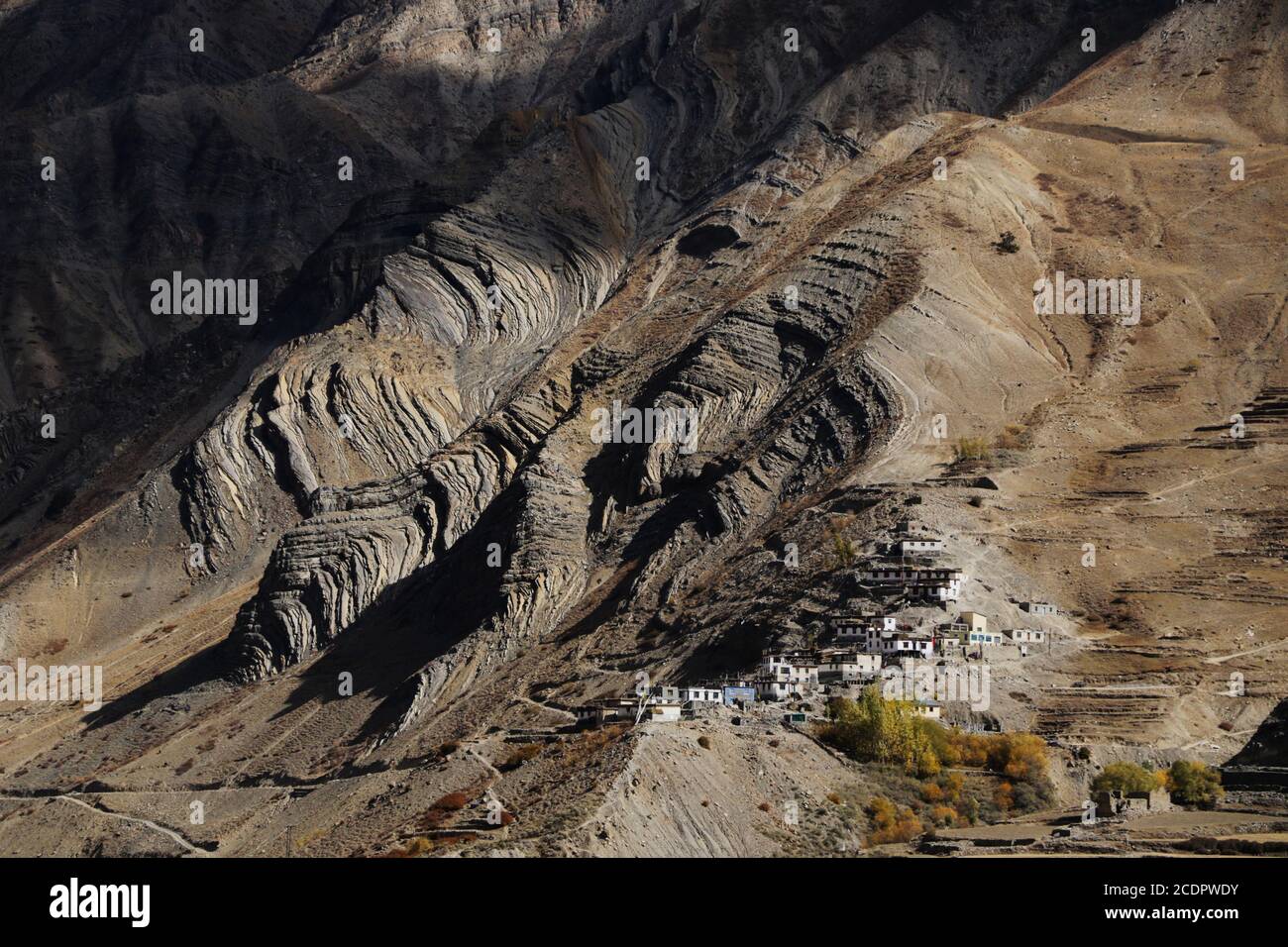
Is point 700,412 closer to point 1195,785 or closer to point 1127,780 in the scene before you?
point 1127,780

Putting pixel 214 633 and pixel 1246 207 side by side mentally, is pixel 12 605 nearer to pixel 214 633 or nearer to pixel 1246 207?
pixel 214 633

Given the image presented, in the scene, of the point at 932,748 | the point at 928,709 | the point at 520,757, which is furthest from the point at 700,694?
the point at 932,748

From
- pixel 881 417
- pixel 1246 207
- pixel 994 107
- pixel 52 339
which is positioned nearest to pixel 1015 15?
pixel 994 107

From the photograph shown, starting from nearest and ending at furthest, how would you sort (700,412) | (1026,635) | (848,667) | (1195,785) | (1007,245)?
1. (1195,785)
2. (848,667)
3. (1026,635)
4. (700,412)
5. (1007,245)

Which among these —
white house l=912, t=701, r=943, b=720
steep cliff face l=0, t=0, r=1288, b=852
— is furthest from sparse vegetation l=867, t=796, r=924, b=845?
white house l=912, t=701, r=943, b=720

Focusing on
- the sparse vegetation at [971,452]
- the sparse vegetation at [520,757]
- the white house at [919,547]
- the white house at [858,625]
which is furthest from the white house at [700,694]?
the sparse vegetation at [971,452]

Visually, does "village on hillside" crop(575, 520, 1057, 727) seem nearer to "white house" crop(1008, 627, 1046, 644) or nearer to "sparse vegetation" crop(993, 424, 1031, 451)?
"white house" crop(1008, 627, 1046, 644)

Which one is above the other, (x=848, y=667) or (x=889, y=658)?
(x=889, y=658)

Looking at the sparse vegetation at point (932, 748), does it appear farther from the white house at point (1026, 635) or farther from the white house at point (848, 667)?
the white house at point (1026, 635)
